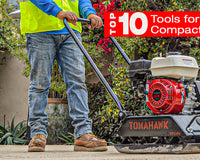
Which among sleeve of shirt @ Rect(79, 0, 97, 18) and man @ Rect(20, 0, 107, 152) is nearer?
man @ Rect(20, 0, 107, 152)

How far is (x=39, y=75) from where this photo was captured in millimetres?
2955

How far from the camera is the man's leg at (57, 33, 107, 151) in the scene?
2889 mm

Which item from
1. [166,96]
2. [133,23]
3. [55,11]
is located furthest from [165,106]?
[133,23]

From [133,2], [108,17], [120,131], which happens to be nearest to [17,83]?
[108,17]

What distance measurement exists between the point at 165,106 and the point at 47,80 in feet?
3.21

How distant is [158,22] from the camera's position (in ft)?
17.1

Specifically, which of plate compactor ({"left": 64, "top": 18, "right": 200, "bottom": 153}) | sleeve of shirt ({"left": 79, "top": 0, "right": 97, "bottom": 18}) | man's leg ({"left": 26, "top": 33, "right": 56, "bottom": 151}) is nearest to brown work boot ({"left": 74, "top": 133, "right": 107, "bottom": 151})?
plate compactor ({"left": 64, "top": 18, "right": 200, "bottom": 153})

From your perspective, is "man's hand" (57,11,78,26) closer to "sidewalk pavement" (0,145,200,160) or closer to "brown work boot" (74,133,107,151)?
"brown work boot" (74,133,107,151)

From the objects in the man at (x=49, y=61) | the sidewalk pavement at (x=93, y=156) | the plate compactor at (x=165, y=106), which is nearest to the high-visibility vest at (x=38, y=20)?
the man at (x=49, y=61)

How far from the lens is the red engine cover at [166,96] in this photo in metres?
2.53

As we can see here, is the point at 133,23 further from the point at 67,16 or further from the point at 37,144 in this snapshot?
the point at 37,144

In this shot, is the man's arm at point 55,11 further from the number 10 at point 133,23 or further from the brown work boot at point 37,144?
the number 10 at point 133,23

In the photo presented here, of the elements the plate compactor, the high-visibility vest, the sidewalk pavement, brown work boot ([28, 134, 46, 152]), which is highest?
the high-visibility vest

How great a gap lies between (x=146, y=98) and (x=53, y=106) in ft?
11.3
